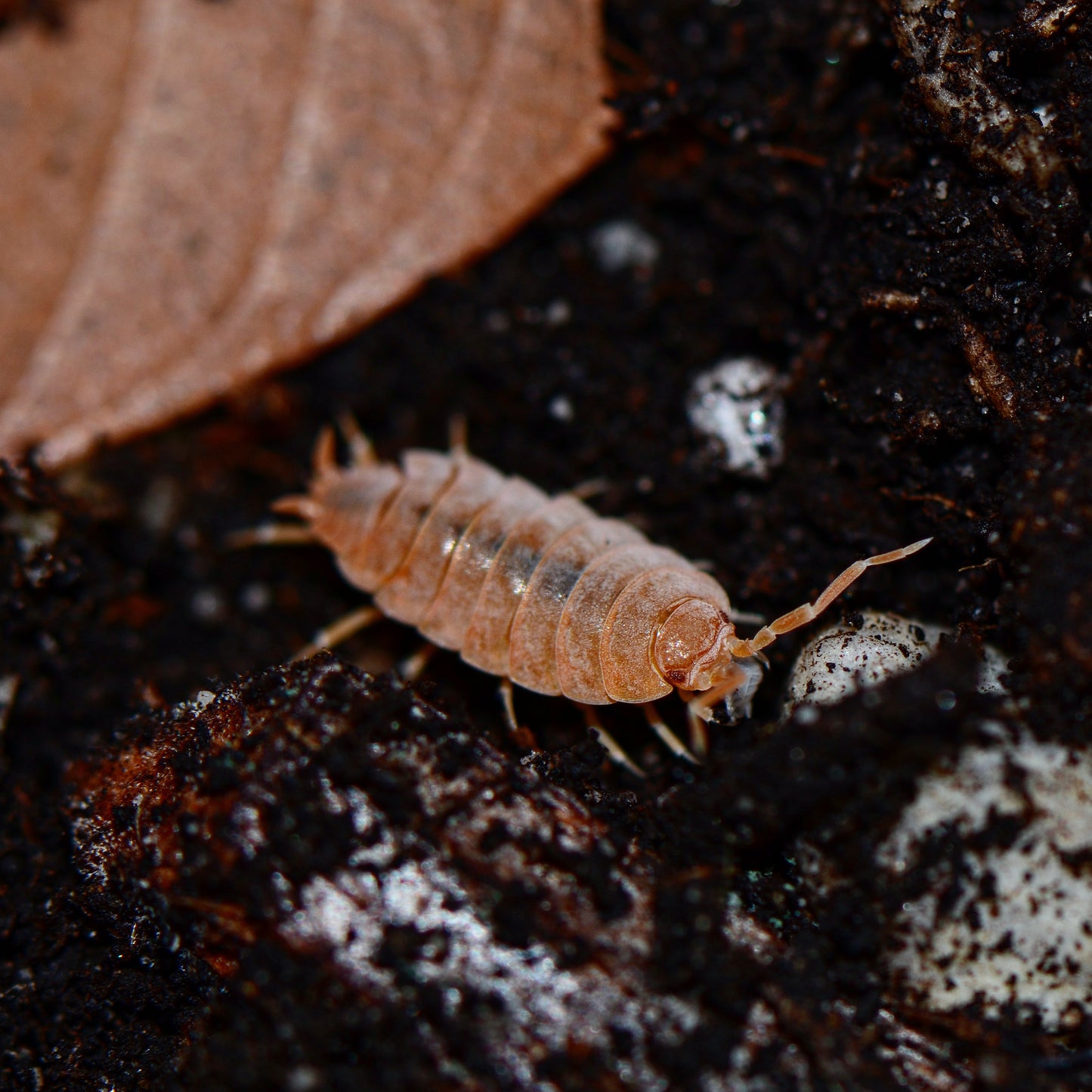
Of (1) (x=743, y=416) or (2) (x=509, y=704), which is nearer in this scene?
(2) (x=509, y=704)

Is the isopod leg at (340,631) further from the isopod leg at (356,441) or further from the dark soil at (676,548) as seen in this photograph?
the isopod leg at (356,441)

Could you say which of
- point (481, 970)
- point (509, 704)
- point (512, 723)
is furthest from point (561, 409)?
point (481, 970)

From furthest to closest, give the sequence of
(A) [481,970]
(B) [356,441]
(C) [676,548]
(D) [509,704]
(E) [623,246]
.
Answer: (B) [356,441]
(E) [623,246]
(C) [676,548]
(D) [509,704]
(A) [481,970]

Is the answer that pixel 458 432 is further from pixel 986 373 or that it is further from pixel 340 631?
pixel 986 373

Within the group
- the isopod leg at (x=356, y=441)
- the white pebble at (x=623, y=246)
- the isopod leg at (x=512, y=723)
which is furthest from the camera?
the isopod leg at (x=356, y=441)

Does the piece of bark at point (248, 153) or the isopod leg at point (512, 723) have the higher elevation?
the piece of bark at point (248, 153)

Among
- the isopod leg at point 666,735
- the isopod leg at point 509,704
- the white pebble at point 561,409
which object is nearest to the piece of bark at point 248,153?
the white pebble at point 561,409

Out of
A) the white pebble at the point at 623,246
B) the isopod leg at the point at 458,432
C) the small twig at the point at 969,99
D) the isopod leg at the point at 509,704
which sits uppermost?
the small twig at the point at 969,99
